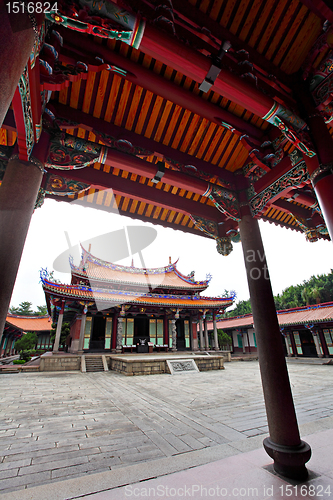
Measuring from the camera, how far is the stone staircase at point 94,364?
507 inches

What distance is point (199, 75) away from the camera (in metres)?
2.46

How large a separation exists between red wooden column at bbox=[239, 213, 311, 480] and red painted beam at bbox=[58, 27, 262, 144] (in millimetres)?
1697

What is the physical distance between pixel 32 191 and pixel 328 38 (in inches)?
142

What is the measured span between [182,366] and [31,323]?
81.5 ft

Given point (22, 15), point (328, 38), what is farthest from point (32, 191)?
point (328, 38)

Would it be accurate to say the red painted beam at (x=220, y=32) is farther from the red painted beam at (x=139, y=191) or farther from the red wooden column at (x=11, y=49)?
the red painted beam at (x=139, y=191)

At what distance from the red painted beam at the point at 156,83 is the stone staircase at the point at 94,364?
13484 millimetres

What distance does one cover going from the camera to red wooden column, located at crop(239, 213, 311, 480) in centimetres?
233

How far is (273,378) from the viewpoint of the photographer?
268 cm

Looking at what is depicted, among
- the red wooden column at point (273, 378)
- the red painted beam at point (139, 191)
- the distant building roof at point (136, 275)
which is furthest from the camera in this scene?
the distant building roof at point (136, 275)

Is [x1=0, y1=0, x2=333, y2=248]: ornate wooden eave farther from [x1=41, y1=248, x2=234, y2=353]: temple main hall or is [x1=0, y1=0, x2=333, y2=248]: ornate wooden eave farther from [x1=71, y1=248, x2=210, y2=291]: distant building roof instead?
[x1=71, y1=248, x2=210, y2=291]: distant building roof

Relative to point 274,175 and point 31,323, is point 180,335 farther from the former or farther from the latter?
point 274,175
